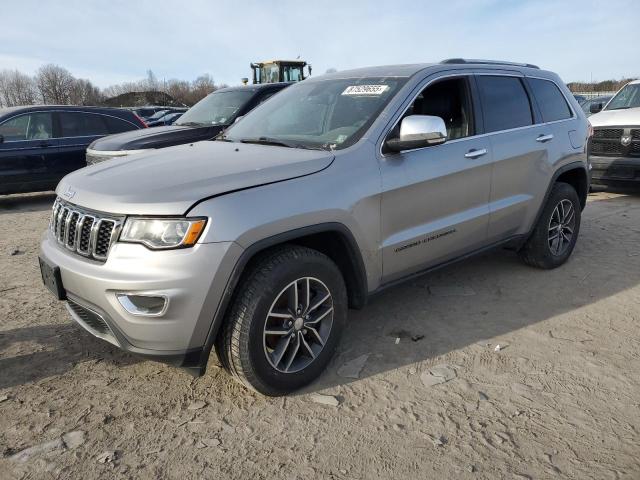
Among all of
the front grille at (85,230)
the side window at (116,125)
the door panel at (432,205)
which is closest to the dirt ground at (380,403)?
the door panel at (432,205)

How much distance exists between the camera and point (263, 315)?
2.62 metres

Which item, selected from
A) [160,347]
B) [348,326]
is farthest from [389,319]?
[160,347]

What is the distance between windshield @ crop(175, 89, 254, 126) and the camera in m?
7.54

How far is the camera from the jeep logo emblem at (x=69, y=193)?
281cm

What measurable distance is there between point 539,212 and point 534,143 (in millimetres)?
610

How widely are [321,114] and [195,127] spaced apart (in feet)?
13.2

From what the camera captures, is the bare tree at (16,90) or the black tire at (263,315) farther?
the bare tree at (16,90)

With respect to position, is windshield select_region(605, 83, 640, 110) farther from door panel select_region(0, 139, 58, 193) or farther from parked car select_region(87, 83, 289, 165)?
door panel select_region(0, 139, 58, 193)

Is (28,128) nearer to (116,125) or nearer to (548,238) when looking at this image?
(116,125)

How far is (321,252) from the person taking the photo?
3.05 m

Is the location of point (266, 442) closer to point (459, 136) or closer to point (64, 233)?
point (64, 233)

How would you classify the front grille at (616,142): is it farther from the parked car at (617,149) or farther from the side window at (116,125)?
the side window at (116,125)

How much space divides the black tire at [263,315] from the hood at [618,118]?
7020mm

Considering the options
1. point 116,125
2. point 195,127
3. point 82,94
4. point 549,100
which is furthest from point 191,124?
point 82,94
